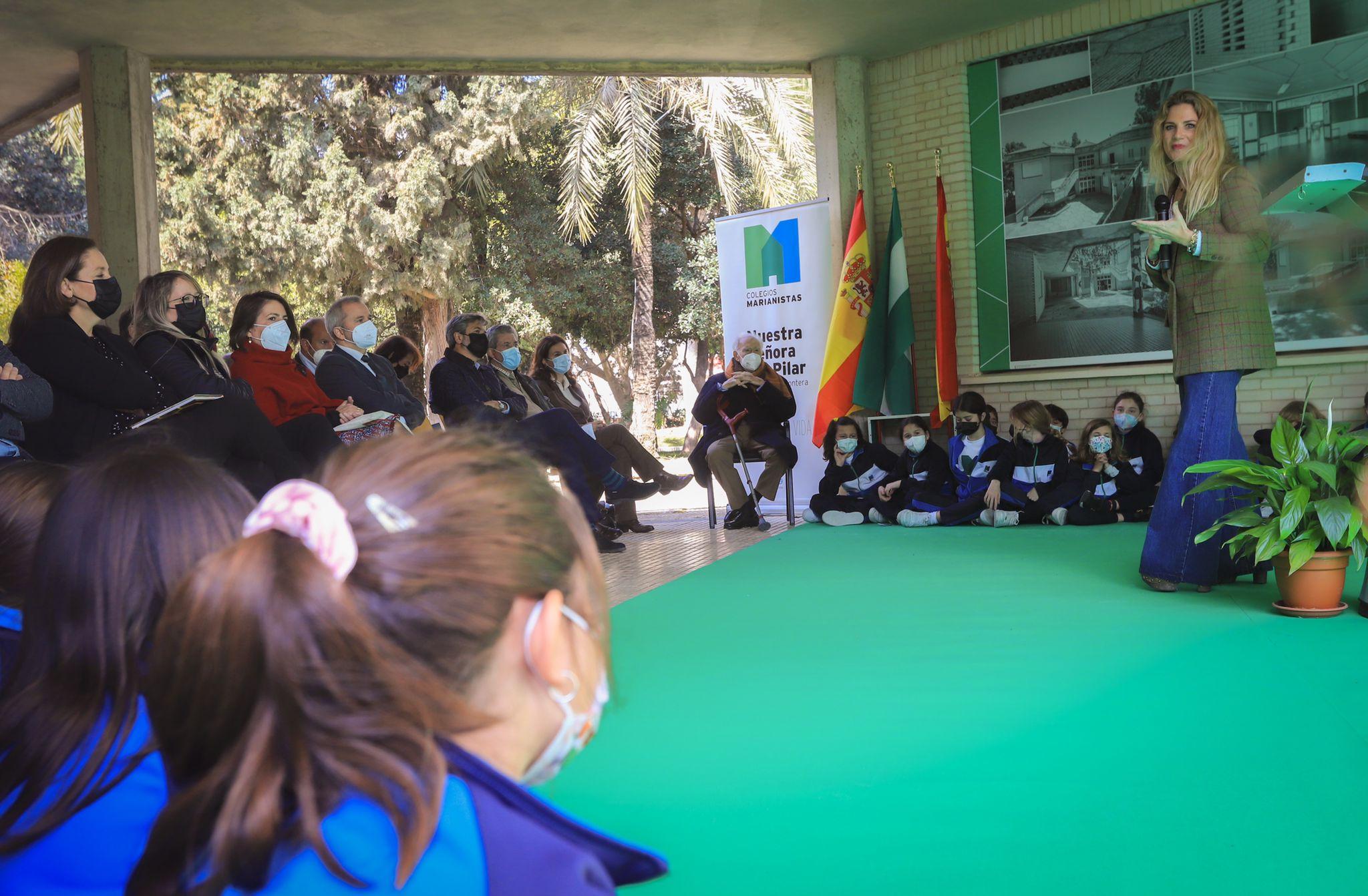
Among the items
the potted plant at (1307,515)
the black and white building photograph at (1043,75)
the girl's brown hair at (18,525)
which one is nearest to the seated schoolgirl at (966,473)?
the black and white building photograph at (1043,75)

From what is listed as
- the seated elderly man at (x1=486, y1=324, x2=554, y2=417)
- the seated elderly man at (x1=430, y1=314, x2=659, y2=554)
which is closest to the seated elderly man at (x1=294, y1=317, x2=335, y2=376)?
the seated elderly man at (x1=430, y1=314, x2=659, y2=554)

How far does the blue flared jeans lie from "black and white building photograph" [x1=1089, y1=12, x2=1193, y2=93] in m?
3.70

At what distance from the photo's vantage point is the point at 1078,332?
7141mm

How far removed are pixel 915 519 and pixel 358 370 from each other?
11.5 feet

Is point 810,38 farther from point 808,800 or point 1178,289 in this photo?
point 808,800

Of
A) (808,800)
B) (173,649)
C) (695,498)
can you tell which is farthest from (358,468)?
(695,498)

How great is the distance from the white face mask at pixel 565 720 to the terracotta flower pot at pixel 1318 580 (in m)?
3.15

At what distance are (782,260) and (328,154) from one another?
412 inches

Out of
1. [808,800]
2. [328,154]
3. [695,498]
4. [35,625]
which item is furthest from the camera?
[328,154]

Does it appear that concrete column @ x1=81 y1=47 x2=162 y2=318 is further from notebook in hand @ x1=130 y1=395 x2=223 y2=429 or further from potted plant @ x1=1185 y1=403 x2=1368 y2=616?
potted plant @ x1=1185 y1=403 x2=1368 y2=616

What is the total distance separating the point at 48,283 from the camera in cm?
372

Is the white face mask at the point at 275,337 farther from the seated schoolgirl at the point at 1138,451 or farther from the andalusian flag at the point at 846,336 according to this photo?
the seated schoolgirl at the point at 1138,451

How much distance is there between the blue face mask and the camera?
535 cm

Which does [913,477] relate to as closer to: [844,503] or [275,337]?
[844,503]
